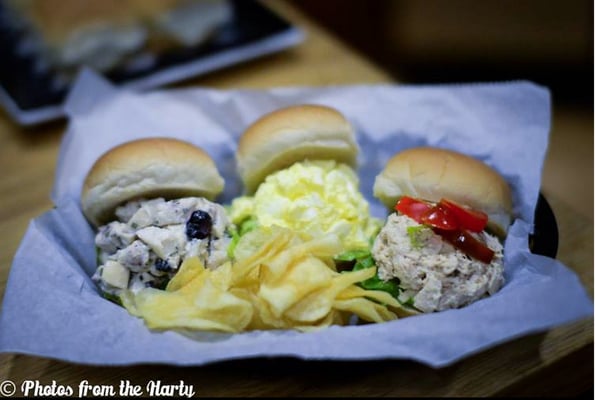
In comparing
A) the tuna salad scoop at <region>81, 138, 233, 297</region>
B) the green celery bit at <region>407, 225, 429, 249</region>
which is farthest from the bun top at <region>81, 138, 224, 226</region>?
the green celery bit at <region>407, 225, 429, 249</region>

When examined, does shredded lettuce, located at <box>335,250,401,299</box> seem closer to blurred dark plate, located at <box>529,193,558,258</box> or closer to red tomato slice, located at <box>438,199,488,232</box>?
red tomato slice, located at <box>438,199,488,232</box>

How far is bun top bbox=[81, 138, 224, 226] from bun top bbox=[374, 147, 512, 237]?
0.39 metres

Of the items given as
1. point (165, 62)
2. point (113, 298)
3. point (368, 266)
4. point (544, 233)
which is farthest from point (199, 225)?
point (165, 62)

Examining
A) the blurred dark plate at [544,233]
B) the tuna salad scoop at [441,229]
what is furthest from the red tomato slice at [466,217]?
the blurred dark plate at [544,233]

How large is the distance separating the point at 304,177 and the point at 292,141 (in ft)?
0.31

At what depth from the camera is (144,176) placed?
1475 millimetres

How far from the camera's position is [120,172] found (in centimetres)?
148

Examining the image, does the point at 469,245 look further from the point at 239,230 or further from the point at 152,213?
the point at 152,213

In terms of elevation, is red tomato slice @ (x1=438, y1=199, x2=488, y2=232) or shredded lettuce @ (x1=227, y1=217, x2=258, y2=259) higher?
red tomato slice @ (x1=438, y1=199, x2=488, y2=232)

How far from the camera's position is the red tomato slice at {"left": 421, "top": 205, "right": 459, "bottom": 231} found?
134 centimetres

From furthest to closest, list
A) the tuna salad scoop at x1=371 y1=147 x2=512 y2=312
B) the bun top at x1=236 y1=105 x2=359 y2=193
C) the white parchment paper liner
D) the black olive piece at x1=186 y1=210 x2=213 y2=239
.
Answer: the bun top at x1=236 y1=105 x2=359 y2=193, the black olive piece at x1=186 y1=210 x2=213 y2=239, the tuna salad scoop at x1=371 y1=147 x2=512 y2=312, the white parchment paper liner

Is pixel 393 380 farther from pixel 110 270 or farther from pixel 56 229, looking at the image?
A: pixel 56 229

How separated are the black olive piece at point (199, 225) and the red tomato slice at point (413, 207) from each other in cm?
39

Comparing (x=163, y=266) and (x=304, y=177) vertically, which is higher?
(x=304, y=177)
